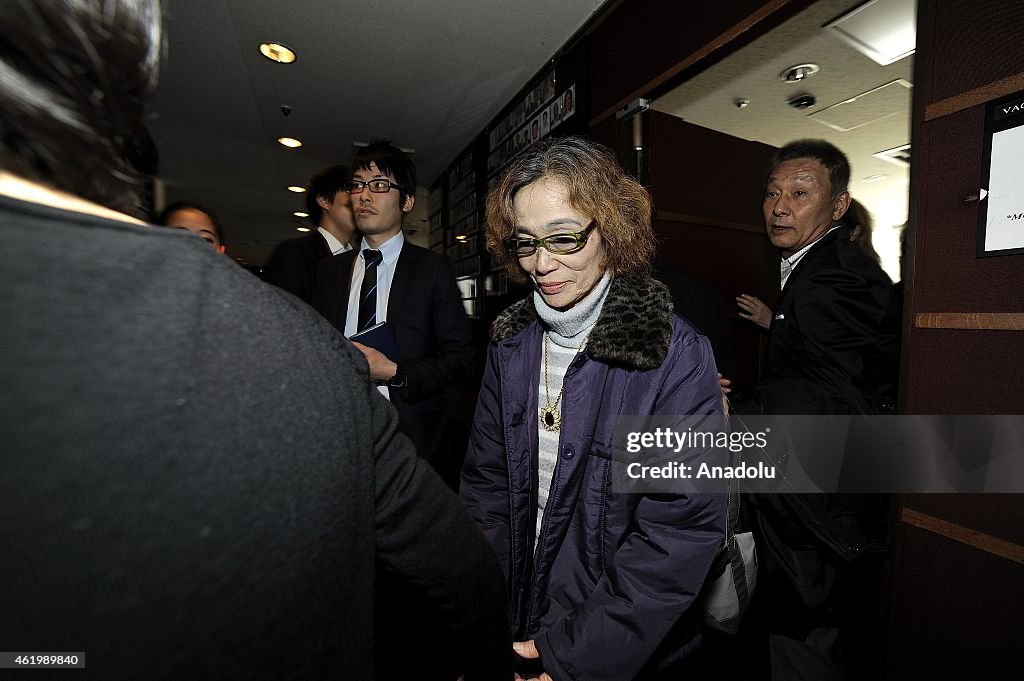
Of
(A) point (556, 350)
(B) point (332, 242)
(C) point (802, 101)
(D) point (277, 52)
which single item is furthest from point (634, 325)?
(D) point (277, 52)

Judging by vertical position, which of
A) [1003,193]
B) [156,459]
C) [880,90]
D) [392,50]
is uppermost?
[392,50]

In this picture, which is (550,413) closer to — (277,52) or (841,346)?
(841,346)

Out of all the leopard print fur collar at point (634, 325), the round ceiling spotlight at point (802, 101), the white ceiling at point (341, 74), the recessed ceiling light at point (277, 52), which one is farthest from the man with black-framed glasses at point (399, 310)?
the round ceiling spotlight at point (802, 101)

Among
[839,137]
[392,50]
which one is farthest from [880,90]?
[392,50]

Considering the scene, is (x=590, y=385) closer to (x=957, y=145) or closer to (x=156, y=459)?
(x=156, y=459)

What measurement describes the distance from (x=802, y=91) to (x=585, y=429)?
3635mm

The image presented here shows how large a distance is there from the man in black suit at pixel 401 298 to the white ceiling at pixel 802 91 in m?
1.64

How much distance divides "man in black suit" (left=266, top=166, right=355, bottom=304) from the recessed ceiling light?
3.12 feet

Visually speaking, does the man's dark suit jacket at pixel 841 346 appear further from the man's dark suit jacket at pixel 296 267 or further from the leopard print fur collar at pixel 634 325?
the man's dark suit jacket at pixel 296 267

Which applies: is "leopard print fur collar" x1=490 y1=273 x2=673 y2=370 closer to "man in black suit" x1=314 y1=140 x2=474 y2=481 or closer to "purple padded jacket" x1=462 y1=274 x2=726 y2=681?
"purple padded jacket" x1=462 y1=274 x2=726 y2=681

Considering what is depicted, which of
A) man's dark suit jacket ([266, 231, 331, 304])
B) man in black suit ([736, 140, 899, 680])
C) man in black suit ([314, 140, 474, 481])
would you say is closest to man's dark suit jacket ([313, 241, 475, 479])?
man in black suit ([314, 140, 474, 481])

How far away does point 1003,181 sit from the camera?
46.4 inches

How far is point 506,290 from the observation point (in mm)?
4375

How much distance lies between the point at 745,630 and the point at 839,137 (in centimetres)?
449
